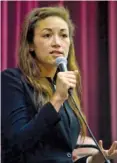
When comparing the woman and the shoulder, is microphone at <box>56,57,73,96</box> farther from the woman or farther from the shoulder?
the shoulder

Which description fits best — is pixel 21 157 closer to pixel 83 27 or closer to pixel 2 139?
pixel 2 139

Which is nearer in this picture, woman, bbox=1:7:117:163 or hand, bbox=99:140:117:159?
woman, bbox=1:7:117:163

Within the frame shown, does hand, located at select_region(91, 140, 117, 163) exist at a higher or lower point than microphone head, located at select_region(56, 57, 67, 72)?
lower

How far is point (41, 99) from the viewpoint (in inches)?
44.4

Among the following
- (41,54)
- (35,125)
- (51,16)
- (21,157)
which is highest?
(51,16)

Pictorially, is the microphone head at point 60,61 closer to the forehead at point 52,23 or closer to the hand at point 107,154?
the forehead at point 52,23

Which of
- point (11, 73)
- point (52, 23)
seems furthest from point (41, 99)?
point (52, 23)

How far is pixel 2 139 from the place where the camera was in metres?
1.11

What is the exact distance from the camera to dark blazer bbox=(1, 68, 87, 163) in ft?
3.30

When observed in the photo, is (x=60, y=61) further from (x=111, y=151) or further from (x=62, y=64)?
(x=111, y=151)

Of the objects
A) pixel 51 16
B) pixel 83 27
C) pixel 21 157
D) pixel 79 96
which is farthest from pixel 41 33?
pixel 83 27

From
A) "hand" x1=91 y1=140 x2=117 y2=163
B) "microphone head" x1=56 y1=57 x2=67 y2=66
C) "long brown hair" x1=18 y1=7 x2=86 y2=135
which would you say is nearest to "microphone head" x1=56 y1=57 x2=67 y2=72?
"microphone head" x1=56 y1=57 x2=67 y2=66

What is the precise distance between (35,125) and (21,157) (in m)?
0.14

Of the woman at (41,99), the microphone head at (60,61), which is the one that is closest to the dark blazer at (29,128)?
the woman at (41,99)
